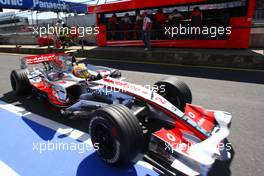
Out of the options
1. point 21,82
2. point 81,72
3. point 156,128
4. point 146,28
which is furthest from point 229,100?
point 146,28

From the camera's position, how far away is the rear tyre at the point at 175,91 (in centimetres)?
375

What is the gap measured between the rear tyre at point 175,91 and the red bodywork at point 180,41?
7.10 m

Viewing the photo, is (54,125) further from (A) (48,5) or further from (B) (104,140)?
(A) (48,5)

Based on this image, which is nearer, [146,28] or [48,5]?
[146,28]

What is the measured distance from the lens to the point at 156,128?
3725 millimetres

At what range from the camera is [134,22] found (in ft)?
42.3

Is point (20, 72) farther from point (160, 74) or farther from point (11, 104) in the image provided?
point (160, 74)

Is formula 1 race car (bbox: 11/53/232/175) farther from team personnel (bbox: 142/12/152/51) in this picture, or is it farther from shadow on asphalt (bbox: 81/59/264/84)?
team personnel (bbox: 142/12/152/51)

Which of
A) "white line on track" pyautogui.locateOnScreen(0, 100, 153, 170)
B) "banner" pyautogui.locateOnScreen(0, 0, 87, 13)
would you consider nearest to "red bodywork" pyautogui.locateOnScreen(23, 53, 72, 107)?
"white line on track" pyautogui.locateOnScreen(0, 100, 153, 170)

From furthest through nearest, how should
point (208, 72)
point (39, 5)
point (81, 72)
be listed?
1. point (39, 5)
2. point (208, 72)
3. point (81, 72)

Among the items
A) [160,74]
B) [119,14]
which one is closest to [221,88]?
[160,74]

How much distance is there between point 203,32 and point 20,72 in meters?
7.70

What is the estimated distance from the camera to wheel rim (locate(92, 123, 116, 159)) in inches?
113

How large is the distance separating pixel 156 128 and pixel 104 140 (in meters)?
1.02
